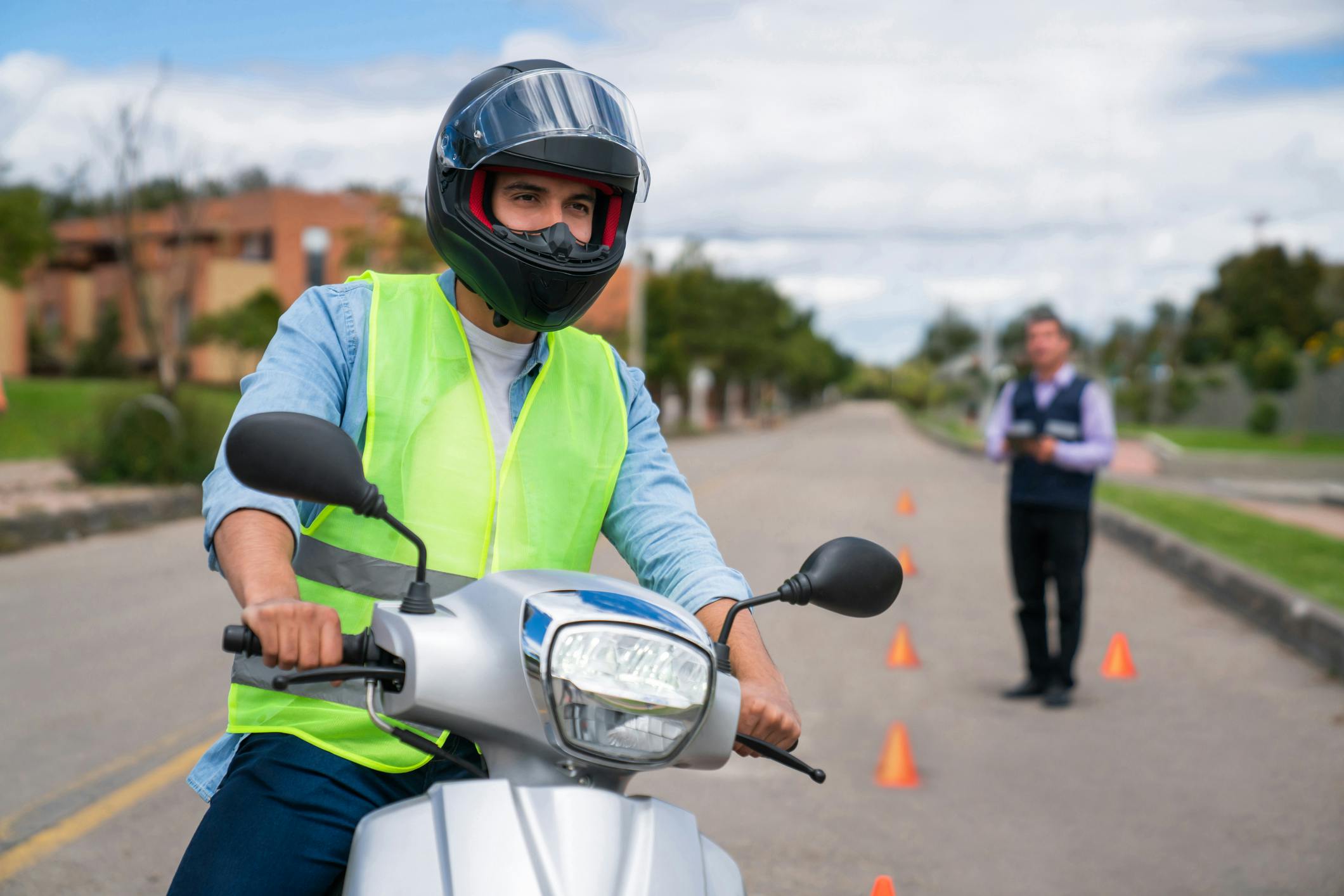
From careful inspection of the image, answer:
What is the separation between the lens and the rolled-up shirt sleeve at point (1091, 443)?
24.1 ft

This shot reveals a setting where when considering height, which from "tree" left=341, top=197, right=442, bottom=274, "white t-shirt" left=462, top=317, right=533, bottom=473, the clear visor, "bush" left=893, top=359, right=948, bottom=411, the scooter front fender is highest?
"tree" left=341, top=197, right=442, bottom=274

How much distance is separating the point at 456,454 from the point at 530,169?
0.45 meters

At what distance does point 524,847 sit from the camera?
151 centimetres

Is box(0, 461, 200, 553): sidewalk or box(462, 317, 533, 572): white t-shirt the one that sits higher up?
box(462, 317, 533, 572): white t-shirt

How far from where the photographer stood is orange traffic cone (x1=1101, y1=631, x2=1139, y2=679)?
794cm

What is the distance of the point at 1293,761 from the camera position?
629 cm

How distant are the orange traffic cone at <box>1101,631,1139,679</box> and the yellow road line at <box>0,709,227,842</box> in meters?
4.92

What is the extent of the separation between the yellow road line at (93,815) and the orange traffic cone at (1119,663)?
502cm

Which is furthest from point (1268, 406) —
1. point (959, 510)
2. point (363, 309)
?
point (363, 309)

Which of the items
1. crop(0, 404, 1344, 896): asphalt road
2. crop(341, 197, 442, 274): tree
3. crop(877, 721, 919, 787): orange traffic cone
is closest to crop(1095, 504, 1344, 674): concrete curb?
crop(0, 404, 1344, 896): asphalt road

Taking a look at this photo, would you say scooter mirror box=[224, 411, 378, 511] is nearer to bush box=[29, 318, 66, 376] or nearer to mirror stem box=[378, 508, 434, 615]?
mirror stem box=[378, 508, 434, 615]

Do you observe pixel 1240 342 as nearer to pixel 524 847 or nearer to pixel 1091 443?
pixel 1091 443

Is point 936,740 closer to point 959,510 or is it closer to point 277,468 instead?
point 277,468

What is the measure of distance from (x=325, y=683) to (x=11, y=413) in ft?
100
